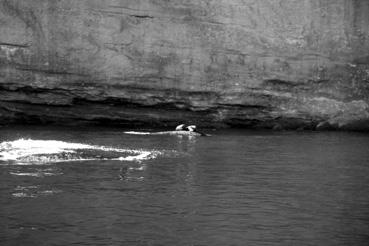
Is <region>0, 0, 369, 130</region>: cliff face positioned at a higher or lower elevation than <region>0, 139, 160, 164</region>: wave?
higher

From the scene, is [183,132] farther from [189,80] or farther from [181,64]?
[181,64]

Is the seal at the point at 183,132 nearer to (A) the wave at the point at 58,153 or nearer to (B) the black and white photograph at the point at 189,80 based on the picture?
(B) the black and white photograph at the point at 189,80

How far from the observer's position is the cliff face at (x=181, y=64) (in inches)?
1167

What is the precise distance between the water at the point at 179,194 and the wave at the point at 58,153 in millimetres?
29

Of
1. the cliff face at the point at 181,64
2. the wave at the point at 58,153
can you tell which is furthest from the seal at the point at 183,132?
the wave at the point at 58,153

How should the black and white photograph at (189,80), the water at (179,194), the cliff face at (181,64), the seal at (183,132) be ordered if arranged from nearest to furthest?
the water at (179,194) < the black and white photograph at (189,80) < the seal at (183,132) < the cliff face at (181,64)

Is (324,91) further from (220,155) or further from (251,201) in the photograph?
(251,201)

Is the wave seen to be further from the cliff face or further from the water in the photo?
the cliff face

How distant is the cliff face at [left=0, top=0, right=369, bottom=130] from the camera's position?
2964 cm

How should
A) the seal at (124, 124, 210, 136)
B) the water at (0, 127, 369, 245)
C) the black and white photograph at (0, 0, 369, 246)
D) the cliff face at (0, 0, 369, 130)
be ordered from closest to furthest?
the water at (0, 127, 369, 245) → the black and white photograph at (0, 0, 369, 246) → the seal at (124, 124, 210, 136) → the cliff face at (0, 0, 369, 130)

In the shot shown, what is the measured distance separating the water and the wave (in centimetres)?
3

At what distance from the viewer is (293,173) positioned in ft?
53.8

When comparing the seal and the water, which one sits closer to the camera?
the water

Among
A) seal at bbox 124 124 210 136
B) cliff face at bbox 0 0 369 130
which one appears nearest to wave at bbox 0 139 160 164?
seal at bbox 124 124 210 136
